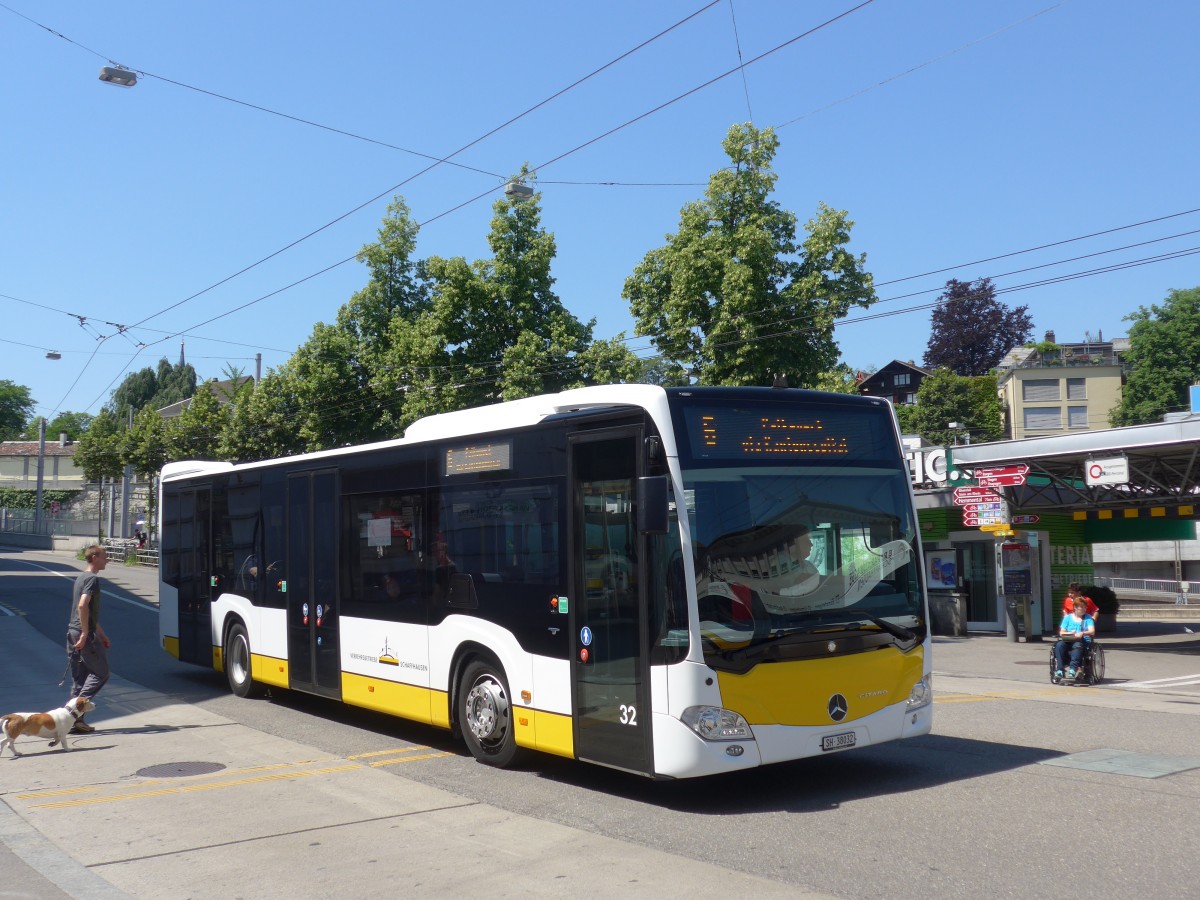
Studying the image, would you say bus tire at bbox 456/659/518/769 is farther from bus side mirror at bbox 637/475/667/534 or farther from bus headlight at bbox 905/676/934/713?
bus headlight at bbox 905/676/934/713

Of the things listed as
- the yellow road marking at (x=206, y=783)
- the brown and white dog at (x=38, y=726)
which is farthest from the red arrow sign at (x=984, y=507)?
the brown and white dog at (x=38, y=726)

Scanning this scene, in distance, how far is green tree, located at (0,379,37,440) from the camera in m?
88.3

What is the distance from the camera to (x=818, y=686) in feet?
27.1

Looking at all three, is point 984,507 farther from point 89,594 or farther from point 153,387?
point 153,387

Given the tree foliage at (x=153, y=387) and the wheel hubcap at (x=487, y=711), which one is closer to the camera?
the wheel hubcap at (x=487, y=711)

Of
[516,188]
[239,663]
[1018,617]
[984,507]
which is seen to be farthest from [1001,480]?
[239,663]

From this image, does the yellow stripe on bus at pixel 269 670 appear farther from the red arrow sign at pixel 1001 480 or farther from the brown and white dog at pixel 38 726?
the red arrow sign at pixel 1001 480

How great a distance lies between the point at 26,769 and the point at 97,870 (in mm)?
4030

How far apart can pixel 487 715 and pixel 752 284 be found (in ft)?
53.0

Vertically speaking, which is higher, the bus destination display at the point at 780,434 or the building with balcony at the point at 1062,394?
the building with balcony at the point at 1062,394

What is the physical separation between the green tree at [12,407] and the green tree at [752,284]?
78.0m

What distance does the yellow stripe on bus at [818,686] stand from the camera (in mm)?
7957

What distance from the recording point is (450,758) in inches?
413

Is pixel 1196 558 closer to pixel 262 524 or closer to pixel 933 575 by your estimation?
pixel 933 575
